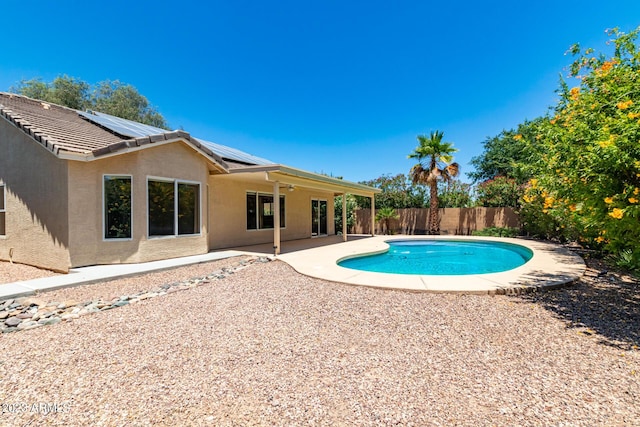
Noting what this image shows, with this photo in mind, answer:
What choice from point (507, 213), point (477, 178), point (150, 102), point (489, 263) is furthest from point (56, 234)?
point (477, 178)

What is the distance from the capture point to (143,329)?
4.36 metres

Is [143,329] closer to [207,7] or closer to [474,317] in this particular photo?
[474,317]

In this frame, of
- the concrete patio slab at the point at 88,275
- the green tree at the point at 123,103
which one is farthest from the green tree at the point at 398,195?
the green tree at the point at 123,103

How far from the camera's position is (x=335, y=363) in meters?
3.34

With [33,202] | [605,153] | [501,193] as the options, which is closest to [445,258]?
[501,193]

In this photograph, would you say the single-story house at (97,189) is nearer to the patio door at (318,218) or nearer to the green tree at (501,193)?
the patio door at (318,218)

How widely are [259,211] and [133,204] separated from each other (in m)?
6.13

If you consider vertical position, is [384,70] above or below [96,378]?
above

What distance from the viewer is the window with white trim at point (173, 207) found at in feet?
30.0

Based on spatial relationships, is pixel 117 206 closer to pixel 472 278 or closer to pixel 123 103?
pixel 472 278

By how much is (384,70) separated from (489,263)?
40.8ft

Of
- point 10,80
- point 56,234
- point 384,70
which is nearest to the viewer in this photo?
point 56,234

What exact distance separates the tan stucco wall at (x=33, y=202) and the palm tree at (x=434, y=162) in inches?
715

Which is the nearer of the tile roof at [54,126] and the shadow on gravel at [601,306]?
the shadow on gravel at [601,306]
